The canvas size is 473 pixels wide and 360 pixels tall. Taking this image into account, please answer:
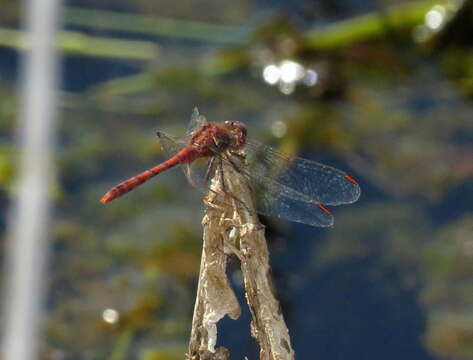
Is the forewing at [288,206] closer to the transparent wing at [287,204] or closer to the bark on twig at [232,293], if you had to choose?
the transparent wing at [287,204]

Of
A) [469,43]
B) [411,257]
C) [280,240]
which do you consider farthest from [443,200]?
[469,43]

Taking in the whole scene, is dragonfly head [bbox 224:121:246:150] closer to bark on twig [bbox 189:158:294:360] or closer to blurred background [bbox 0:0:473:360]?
bark on twig [bbox 189:158:294:360]

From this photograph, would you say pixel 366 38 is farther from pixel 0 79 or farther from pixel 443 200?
pixel 0 79

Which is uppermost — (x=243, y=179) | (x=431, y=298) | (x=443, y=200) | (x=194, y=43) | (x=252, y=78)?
(x=194, y=43)

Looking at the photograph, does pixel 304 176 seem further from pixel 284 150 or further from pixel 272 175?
pixel 284 150

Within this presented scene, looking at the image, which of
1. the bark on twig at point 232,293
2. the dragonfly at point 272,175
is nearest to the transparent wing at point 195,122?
the dragonfly at point 272,175

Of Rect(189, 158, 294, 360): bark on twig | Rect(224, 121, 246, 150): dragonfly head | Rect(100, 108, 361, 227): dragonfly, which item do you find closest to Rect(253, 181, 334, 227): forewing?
Rect(100, 108, 361, 227): dragonfly

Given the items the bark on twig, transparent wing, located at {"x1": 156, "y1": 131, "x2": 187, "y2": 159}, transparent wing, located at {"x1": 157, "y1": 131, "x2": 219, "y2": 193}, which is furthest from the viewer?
transparent wing, located at {"x1": 156, "y1": 131, "x2": 187, "y2": 159}
